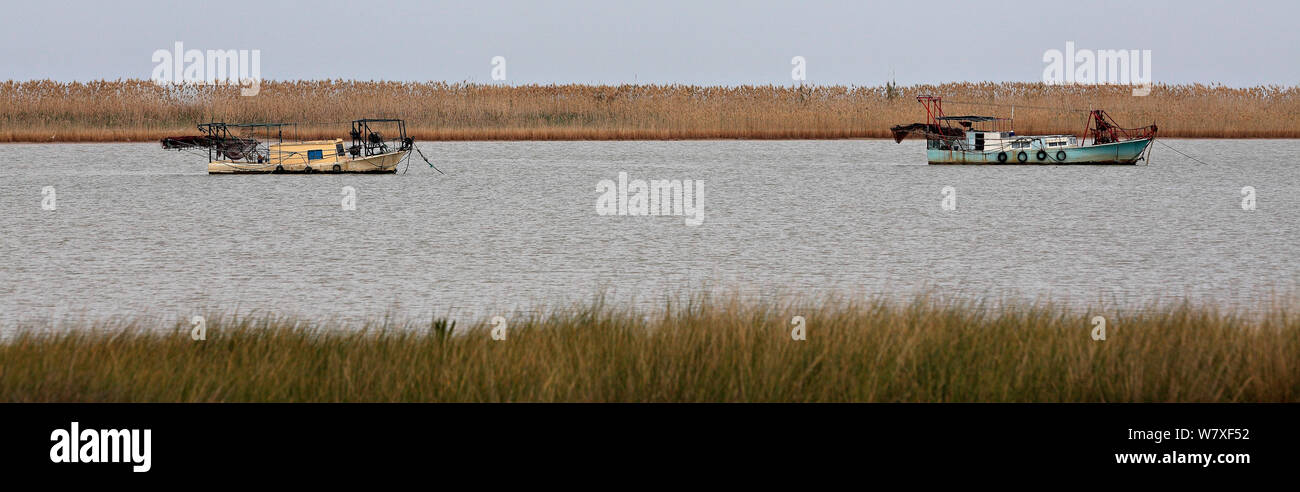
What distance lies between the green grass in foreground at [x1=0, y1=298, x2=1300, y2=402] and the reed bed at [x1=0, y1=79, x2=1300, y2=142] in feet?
162

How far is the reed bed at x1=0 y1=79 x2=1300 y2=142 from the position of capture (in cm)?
6006

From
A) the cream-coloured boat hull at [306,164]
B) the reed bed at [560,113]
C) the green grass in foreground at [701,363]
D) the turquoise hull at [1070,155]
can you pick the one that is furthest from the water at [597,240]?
the reed bed at [560,113]

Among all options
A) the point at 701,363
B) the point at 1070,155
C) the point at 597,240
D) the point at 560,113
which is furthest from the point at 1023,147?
the point at 701,363

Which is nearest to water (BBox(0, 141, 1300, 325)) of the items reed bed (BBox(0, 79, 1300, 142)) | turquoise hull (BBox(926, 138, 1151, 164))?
turquoise hull (BBox(926, 138, 1151, 164))

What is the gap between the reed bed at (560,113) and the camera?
197 ft

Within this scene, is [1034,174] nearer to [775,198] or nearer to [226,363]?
[775,198]

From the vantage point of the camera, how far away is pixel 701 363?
28.9 ft

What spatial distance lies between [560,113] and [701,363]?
54.8m

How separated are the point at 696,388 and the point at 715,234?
15.8 m

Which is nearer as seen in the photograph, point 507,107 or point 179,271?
point 179,271
